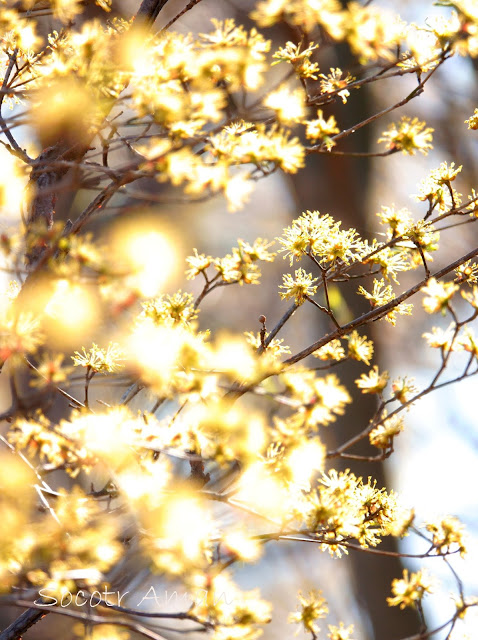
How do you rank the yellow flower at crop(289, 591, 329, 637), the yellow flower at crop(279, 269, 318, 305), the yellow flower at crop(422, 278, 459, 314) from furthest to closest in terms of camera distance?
the yellow flower at crop(279, 269, 318, 305)
the yellow flower at crop(289, 591, 329, 637)
the yellow flower at crop(422, 278, 459, 314)

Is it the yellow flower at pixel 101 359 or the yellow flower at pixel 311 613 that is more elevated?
the yellow flower at pixel 101 359

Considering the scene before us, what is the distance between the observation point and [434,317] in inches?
107

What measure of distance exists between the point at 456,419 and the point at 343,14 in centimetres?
248

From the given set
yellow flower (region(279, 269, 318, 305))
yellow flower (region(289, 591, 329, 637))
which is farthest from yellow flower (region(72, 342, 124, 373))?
yellow flower (region(289, 591, 329, 637))

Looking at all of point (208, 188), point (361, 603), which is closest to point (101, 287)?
point (208, 188)

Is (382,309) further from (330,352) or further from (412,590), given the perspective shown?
(412,590)

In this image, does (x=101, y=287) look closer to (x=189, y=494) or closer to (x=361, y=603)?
(x=189, y=494)

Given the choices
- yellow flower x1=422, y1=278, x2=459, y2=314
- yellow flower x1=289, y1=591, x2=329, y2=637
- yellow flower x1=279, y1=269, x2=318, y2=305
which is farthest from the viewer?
yellow flower x1=279, y1=269, x2=318, y2=305

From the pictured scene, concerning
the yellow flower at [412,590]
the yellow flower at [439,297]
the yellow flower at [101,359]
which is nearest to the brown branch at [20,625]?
the yellow flower at [101,359]

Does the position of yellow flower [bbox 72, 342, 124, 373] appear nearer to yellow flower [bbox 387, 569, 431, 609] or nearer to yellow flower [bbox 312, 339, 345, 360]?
yellow flower [bbox 312, 339, 345, 360]

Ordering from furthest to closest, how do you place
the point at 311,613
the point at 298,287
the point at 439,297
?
the point at 298,287 → the point at 311,613 → the point at 439,297

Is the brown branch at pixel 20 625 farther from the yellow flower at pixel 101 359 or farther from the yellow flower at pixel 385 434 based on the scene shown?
the yellow flower at pixel 385 434

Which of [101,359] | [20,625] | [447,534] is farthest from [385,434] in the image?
[20,625]

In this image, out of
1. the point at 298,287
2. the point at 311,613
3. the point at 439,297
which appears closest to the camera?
the point at 439,297
